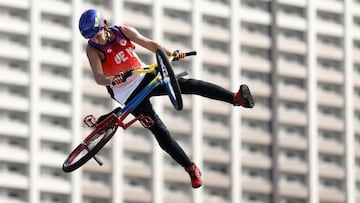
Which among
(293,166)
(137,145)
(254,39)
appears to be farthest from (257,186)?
(254,39)

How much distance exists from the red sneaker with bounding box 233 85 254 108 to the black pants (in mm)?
151

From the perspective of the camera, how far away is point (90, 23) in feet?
91.9

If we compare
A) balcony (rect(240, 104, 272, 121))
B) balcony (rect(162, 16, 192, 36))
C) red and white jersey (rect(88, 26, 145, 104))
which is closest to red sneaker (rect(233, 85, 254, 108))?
red and white jersey (rect(88, 26, 145, 104))

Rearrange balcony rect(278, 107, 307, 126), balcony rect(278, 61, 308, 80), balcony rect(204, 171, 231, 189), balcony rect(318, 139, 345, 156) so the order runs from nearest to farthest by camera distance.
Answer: balcony rect(204, 171, 231, 189) < balcony rect(278, 107, 307, 126) < balcony rect(318, 139, 345, 156) < balcony rect(278, 61, 308, 80)

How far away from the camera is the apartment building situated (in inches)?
5261

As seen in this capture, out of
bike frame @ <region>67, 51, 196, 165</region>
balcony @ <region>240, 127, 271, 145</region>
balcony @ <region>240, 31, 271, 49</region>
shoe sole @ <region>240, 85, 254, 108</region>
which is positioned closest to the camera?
bike frame @ <region>67, 51, 196, 165</region>

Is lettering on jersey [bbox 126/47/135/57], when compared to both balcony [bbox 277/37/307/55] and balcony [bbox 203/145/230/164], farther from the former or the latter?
balcony [bbox 277/37/307/55]

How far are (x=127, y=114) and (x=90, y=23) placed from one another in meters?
2.60

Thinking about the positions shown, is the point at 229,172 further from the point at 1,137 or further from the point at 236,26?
the point at 1,137

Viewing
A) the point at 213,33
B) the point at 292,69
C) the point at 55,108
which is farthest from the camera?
the point at 292,69

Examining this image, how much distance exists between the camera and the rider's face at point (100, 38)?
93.0ft

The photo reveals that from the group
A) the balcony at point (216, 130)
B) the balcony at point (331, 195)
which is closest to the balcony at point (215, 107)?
the balcony at point (216, 130)

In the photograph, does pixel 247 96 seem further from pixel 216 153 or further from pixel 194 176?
pixel 216 153

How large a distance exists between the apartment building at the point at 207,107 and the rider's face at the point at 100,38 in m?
100
